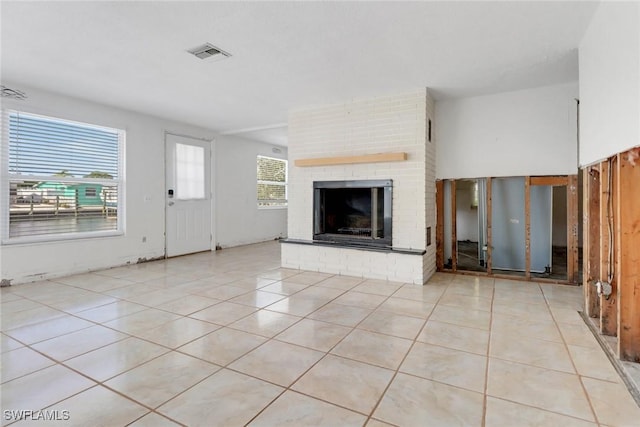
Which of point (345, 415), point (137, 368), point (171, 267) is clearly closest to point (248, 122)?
point (171, 267)

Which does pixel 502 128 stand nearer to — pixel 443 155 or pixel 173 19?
pixel 443 155

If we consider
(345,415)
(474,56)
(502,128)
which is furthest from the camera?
(502,128)

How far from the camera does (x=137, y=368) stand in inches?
76.4

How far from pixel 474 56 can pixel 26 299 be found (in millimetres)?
5101

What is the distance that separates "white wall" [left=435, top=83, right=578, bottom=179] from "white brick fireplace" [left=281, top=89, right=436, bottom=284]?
36 centimetres

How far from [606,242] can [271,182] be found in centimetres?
659

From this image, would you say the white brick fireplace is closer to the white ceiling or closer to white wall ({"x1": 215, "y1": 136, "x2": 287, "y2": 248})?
the white ceiling

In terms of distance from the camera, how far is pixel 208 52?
9.81ft

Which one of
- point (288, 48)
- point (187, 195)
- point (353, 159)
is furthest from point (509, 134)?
point (187, 195)

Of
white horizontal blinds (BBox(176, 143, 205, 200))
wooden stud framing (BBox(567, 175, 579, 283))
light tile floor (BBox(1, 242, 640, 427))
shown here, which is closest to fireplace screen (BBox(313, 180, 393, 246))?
light tile floor (BBox(1, 242, 640, 427))

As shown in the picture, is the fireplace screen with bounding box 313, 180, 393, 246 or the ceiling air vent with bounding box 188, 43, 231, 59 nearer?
the ceiling air vent with bounding box 188, 43, 231, 59

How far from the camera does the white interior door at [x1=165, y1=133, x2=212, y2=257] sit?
5.67 metres
